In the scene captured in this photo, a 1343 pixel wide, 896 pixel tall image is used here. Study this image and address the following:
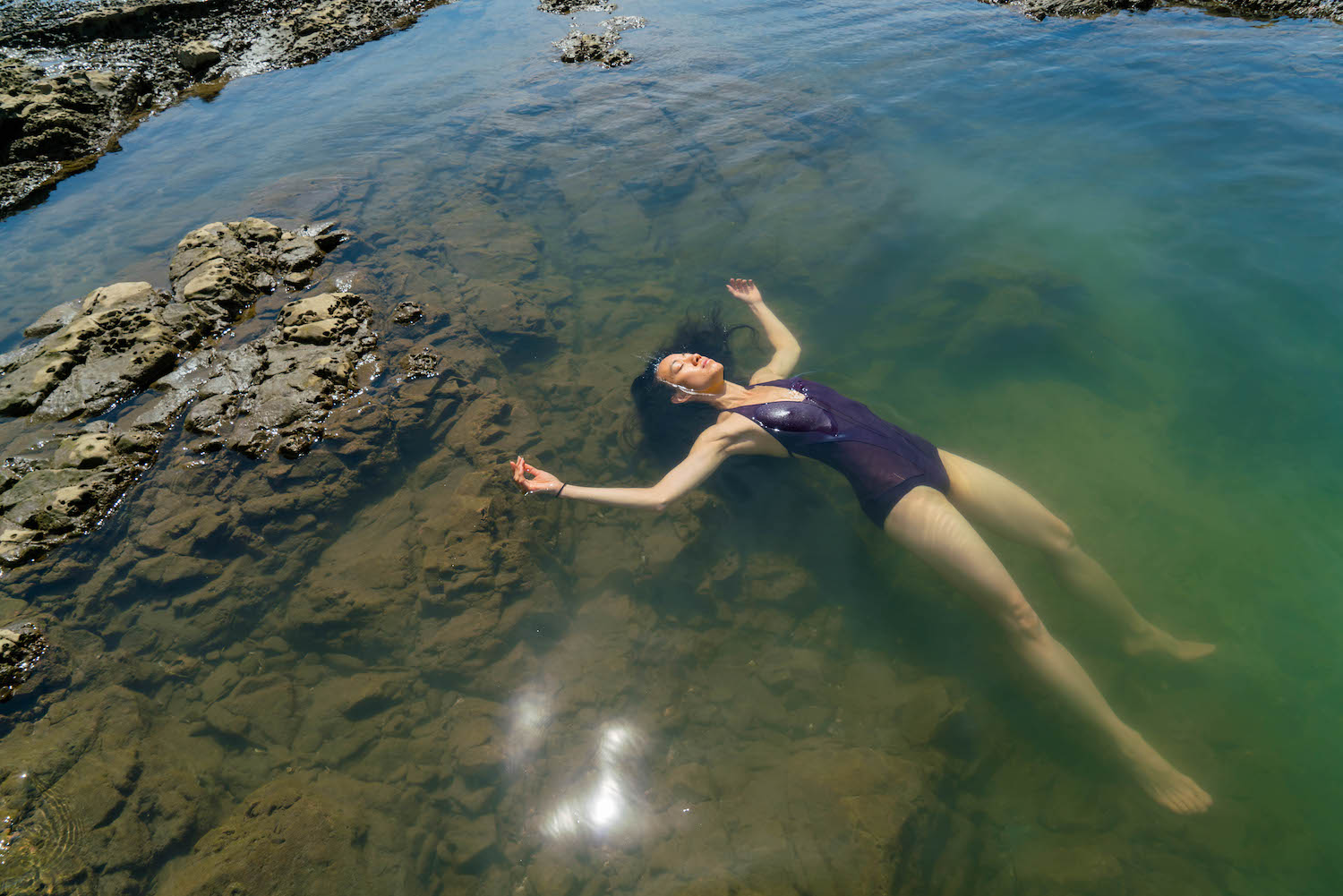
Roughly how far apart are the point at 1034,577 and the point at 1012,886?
213cm

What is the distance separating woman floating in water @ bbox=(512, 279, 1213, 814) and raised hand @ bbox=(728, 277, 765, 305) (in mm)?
1211

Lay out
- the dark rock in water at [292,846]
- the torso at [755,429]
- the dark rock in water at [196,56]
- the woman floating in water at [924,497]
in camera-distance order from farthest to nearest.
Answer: the dark rock in water at [196,56]
the torso at [755,429]
the woman floating in water at [924,497]
the dark rock in water at [292,846]

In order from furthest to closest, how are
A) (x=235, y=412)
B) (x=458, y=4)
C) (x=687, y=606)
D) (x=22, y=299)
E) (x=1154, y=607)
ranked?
(x=458, y=4) < (x=22, y=299) < (x=235, y=412) < (x=687, y=606) < (x=1154, y=607)

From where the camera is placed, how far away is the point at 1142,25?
11.0 m

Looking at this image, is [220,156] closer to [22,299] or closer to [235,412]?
[22,299]

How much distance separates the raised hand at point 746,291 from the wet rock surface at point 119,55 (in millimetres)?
12476

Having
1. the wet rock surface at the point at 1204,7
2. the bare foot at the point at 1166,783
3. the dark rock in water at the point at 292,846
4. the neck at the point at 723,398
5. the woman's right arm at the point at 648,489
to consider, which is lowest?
the bare foot at the point at 1166,783

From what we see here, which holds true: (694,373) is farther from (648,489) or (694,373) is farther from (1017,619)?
(1017,619)

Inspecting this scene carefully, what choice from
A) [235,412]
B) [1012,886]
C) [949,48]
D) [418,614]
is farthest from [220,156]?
[1012,886]

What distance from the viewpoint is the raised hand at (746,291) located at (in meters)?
6.14

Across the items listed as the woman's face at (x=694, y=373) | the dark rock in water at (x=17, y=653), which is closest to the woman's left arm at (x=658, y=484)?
the woman's face at (x=694, y=373)

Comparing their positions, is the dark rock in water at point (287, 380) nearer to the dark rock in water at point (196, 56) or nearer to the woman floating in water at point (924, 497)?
the woman floating in water at point (924, 497)

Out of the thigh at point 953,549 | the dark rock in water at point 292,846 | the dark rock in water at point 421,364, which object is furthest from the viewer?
the dark rock in water at point 421,364

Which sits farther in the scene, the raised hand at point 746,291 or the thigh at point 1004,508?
the raised hand at point 746,291
